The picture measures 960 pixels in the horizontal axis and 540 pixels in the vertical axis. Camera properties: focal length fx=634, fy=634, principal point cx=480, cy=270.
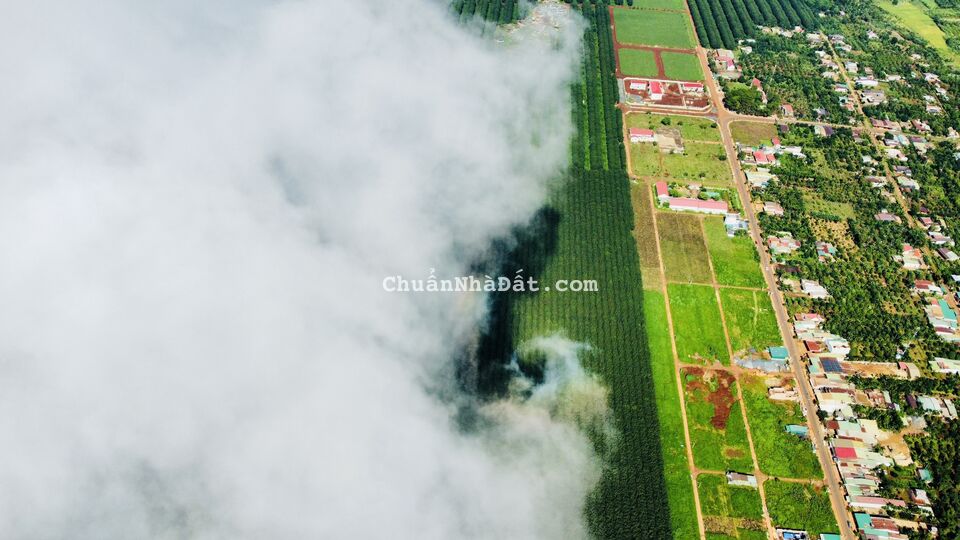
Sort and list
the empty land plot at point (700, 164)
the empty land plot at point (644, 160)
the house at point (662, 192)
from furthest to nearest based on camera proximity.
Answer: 1. the empty land plot at point (644, 160)
2. the empty land plot at point (700, 164)
3. the house at point (662, 192)

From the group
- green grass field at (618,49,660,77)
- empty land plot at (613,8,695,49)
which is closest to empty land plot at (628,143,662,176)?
green grass field at (618,49,660,77)

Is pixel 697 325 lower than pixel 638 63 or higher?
lower

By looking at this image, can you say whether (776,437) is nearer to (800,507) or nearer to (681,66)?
(800,507)

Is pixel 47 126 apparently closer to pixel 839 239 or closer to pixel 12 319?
pixel 12 319

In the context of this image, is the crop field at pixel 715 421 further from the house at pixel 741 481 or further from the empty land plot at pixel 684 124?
the empty land plot at pixel 684 124

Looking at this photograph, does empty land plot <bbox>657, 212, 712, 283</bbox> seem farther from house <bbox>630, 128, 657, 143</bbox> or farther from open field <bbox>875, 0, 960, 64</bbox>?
open field <bbox>875, 0, 960, 64</bbox>

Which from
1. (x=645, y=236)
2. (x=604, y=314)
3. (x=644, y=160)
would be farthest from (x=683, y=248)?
(x=644, y=160)

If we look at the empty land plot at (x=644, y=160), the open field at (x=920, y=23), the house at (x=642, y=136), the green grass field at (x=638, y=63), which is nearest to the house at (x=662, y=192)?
the empty land plot at (x=644, y=160)
